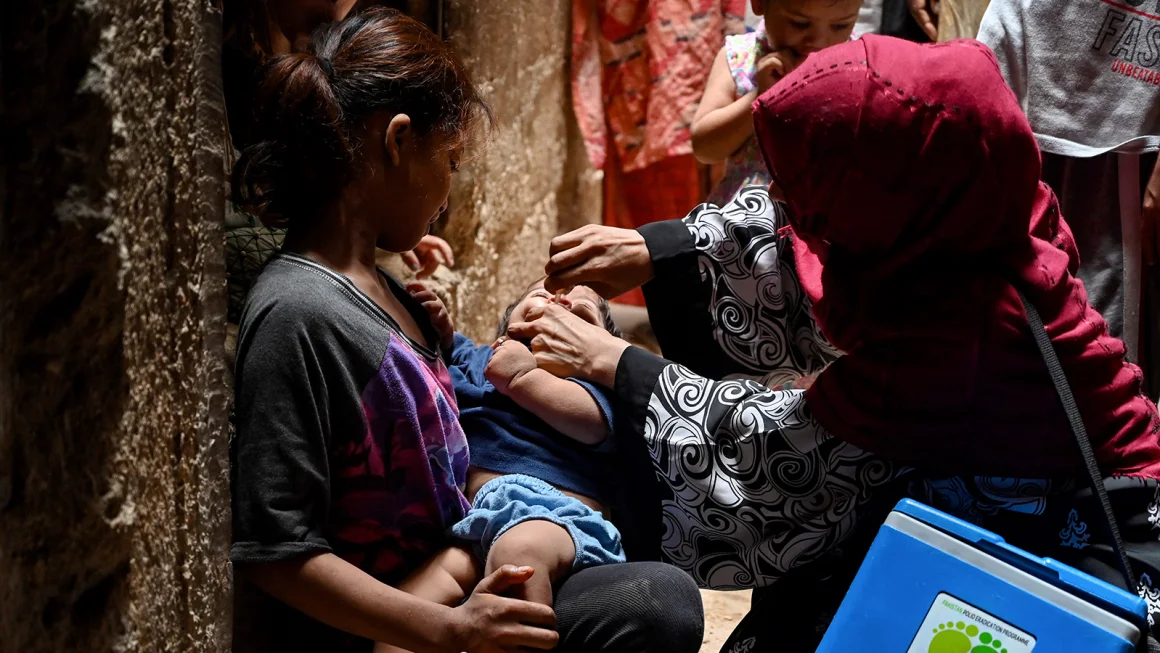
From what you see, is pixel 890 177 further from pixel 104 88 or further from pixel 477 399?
pixel 104 88

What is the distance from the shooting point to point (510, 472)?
159cm

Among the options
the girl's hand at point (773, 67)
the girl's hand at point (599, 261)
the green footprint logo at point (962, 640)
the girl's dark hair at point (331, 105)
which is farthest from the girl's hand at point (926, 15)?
the green footprint logo at point (962, 640)

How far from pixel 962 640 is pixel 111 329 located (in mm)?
965

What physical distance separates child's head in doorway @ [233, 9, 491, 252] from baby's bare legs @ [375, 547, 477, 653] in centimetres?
44

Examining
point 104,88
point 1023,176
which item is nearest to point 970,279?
point 1023,176

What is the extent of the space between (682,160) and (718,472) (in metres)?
2.27

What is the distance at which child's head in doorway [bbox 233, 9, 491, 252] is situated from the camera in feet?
4.51

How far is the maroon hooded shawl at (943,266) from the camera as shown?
1273 millimetres

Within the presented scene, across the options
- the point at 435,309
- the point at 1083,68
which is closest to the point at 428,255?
the point at 435,309

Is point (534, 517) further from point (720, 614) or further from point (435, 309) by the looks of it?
point (720, 614)

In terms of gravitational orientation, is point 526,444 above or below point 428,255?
below

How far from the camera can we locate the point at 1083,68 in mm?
2328

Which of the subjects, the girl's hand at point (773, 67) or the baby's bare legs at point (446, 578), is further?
the girl's hand at point (773, 67)

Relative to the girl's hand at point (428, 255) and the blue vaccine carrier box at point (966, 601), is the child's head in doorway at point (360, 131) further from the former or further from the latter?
the blue vaccine carrier box at point (966, 601)
